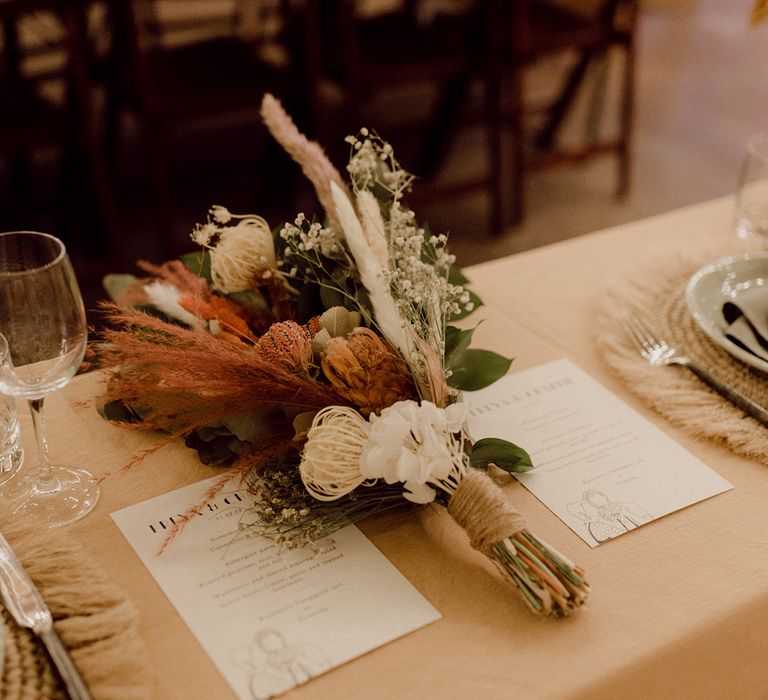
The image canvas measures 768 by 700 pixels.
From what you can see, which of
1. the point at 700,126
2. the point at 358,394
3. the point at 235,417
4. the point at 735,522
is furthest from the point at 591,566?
the point at 700,126

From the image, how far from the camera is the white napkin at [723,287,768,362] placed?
1.14 m

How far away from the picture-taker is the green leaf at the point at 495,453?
0.96 m

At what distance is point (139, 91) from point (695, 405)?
5.98 feet

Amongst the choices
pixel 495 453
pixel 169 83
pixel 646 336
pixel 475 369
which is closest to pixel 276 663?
pixel 495 453

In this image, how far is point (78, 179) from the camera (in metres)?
2.83

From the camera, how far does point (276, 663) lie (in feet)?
2.60

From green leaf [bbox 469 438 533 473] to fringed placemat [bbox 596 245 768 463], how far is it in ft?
0.75

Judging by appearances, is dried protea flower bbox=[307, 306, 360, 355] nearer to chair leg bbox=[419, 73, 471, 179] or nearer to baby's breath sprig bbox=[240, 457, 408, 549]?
baby's breath sprig bbox=[240, 457, 408, 549]

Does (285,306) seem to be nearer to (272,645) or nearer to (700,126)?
(272,645)

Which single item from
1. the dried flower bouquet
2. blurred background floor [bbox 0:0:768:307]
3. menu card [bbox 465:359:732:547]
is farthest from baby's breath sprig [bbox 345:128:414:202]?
blurred background floor [bbox 0:0:768:307]

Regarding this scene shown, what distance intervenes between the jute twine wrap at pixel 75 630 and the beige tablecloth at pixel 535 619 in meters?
0.03

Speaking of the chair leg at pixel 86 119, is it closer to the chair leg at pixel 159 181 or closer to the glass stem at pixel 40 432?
the chair leg at pixel 159 181

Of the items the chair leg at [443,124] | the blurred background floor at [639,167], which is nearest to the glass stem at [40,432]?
the blurred background floor at [639,167]

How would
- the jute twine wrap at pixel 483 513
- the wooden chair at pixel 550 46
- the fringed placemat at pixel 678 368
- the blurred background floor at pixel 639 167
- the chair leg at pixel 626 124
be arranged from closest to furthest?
the jute twine wrap at pixel 483 513 → the fringed placemat at pixel 678 368 → the wooden chair at pixel 550 46 → the chair leg at pixel 626 124 → the blurred background floor at pixel 639 167
